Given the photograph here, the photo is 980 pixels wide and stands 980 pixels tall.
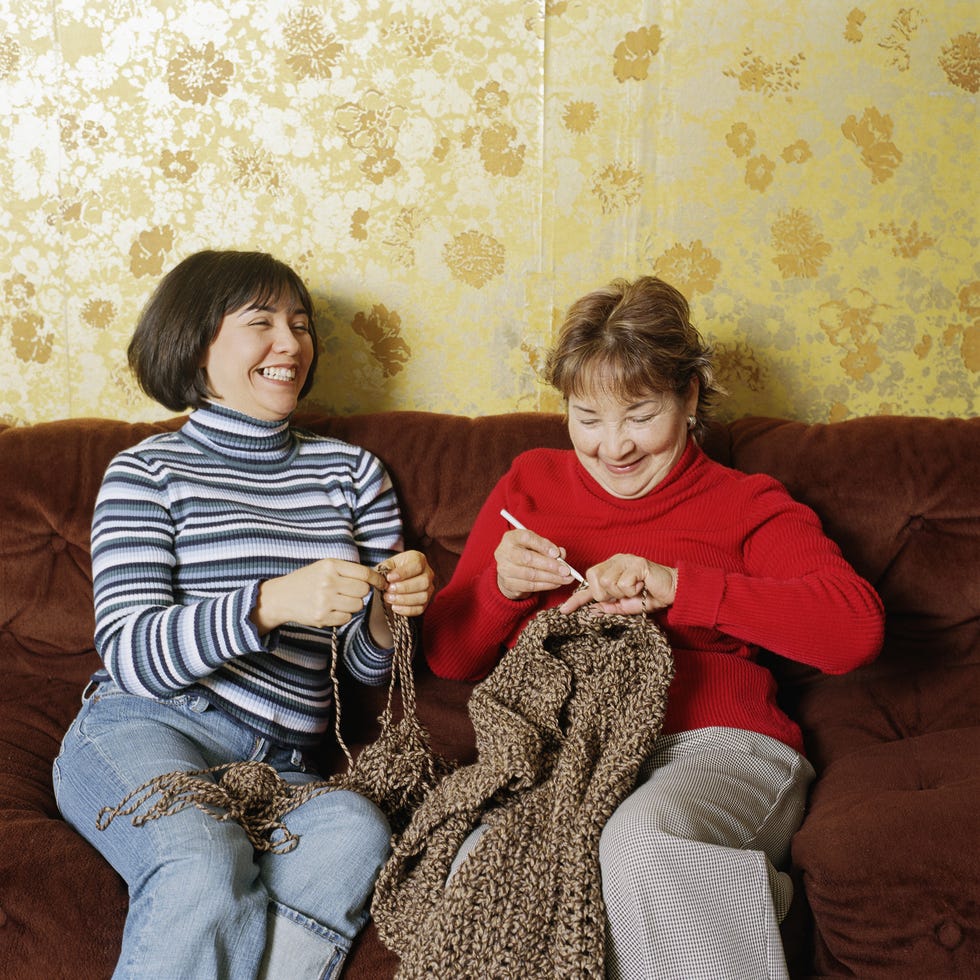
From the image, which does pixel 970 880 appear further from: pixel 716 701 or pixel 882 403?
pixel 882 403

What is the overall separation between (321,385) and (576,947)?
1.25 metres

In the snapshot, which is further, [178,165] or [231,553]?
[178,165]

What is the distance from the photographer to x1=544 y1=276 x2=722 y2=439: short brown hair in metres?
1.46

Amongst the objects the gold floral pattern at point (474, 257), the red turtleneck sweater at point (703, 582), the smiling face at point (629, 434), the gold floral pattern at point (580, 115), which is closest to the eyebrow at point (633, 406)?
the smiling face at point (629, 434)

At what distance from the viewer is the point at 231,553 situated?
1488mm

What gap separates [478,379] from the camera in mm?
2021

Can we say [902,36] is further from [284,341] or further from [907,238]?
[284,341]

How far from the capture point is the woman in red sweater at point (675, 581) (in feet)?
3.96

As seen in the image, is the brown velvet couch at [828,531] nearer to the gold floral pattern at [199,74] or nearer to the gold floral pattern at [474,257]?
the gold floral pattern at [474,257]

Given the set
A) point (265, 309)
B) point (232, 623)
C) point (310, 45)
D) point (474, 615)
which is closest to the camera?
point (232, 623)

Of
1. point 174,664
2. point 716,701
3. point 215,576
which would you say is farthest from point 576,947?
point 215,576

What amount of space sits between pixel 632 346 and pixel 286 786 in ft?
2.49

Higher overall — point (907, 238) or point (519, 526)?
point (907, 238)

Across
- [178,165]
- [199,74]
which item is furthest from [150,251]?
[199,74]
